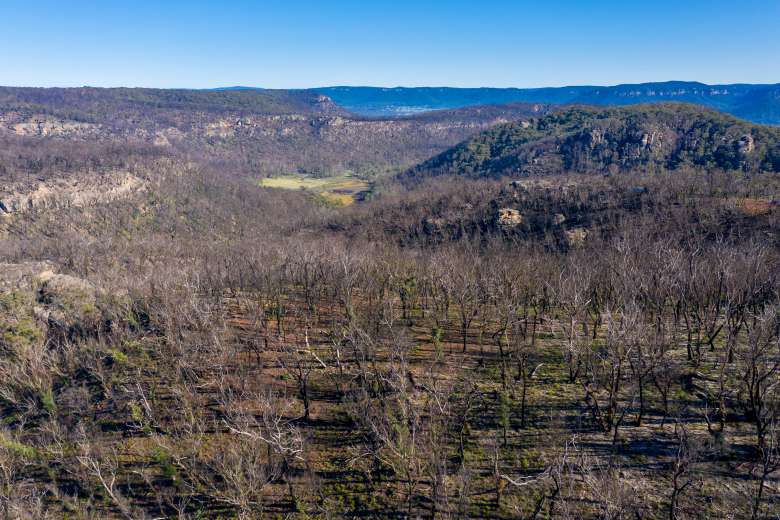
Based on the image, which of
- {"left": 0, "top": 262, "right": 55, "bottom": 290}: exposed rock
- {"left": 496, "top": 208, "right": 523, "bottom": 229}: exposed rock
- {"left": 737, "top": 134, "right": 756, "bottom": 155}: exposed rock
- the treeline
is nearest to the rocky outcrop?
{"left": 0, "top": 262, "right": 55, "bottom": 290}: exposed rock

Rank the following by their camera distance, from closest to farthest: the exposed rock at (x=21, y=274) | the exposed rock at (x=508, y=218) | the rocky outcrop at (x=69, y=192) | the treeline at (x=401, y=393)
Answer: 1. the treeline at (x=401, y=393)
2. the exposed rock at (x=21, y=274)
3. the exposed rock at (x=508, y=218)
4. the rocky outcrop at (x=69, y=192)

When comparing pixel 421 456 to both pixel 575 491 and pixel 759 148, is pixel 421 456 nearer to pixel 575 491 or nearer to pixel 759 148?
pixel 575 491

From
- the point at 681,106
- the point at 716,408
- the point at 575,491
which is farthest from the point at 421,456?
the point at 681,106

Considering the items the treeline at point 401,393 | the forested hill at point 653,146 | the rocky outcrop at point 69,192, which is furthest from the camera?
the forested hill at point 653,146

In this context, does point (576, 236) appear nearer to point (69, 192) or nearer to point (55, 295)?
point (55, 295)

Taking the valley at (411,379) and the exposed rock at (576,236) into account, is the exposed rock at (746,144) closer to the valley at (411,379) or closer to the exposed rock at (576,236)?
the valley at (411,379)

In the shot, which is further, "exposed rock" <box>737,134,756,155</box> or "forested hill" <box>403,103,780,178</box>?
"forested hill" <box>403,103,780,178</box>

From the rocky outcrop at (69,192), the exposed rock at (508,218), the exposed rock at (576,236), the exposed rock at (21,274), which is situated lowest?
the exposed rock at (21,274)

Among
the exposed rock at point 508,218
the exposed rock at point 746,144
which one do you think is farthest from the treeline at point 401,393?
the exposed rock at point 746,144

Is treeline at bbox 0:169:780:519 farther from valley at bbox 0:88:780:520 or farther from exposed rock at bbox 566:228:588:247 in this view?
exposed rock at bbox 566:228:588:247

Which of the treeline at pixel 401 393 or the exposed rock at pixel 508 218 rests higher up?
the exposed rock at pixel 508 218
